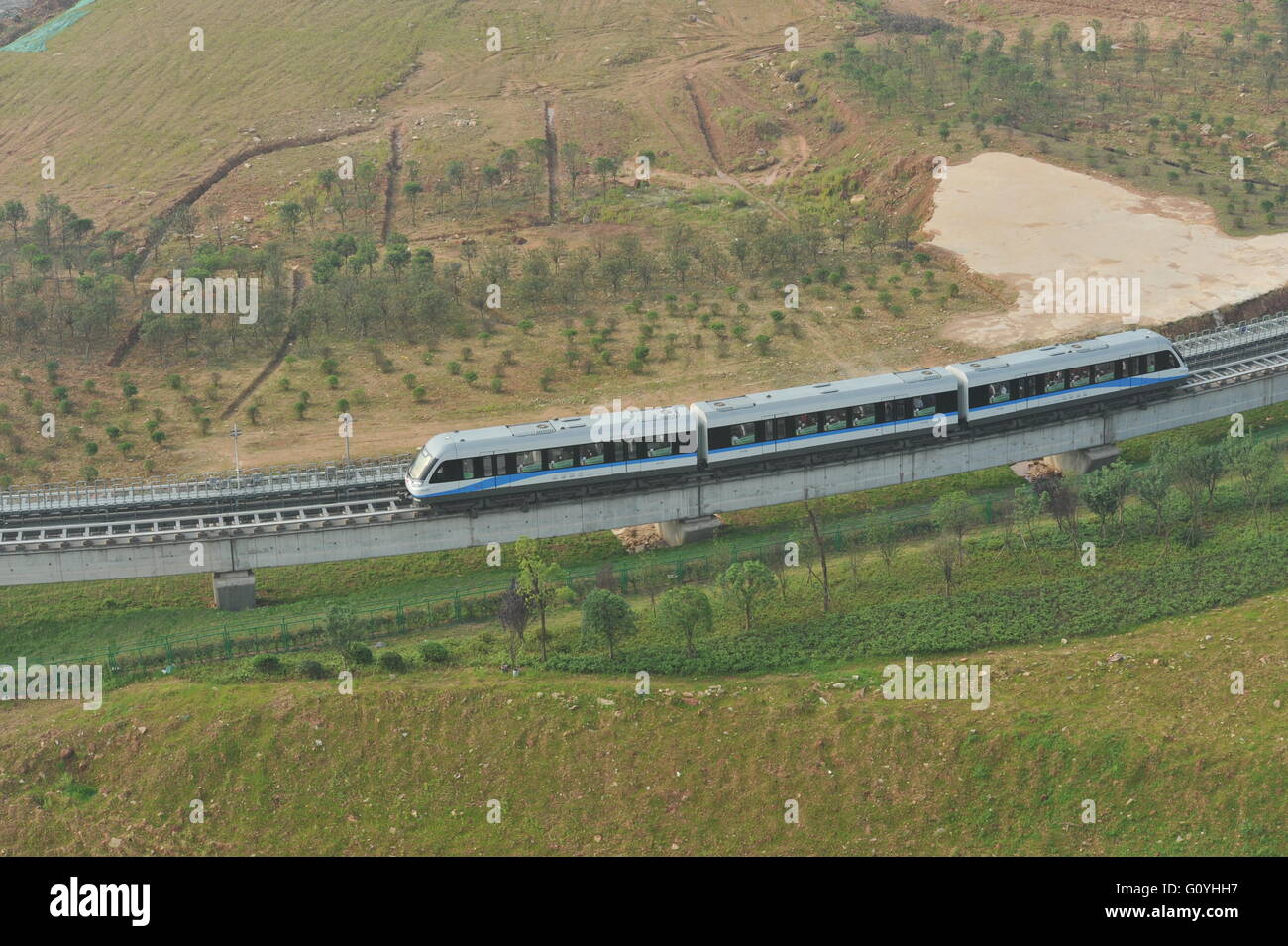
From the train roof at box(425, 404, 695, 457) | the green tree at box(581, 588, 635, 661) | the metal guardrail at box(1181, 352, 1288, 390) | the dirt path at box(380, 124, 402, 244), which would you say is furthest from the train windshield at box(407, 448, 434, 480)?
the dirt path at box(380, 124, 402, 244)

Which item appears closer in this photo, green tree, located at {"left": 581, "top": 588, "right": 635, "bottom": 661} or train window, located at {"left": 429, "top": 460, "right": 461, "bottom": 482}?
green tree, located at {"left": 581, "top": 588, "right": 635, "bottom": 661}

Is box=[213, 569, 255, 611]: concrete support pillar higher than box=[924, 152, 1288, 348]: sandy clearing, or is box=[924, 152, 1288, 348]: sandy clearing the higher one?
box=[924, 152, 1288, 348]: sandy clearing

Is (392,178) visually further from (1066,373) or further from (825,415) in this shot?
(1066,373)

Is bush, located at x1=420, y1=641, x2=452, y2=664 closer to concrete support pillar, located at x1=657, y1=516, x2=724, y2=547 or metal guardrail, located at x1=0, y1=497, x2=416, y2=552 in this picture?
metal guardrail, located at x1=0, y1=497, x2=416, y2=552

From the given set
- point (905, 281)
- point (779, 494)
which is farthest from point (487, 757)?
point (905, 281)

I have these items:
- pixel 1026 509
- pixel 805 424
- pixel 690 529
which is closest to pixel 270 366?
pixel 690 529

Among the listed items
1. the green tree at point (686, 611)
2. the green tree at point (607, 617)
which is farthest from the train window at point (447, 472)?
the green tree at point (686, 611)
